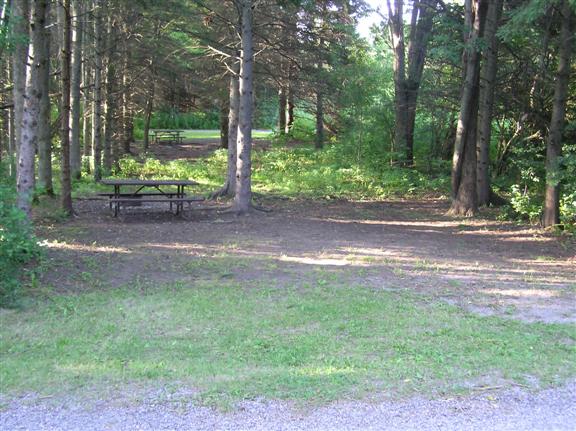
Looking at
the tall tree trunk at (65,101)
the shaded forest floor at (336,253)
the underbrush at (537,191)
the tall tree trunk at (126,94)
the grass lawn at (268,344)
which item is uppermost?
the tall tree trunk at (126,94)

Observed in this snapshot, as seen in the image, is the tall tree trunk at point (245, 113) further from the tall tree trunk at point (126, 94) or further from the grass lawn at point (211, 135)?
the grass lawn at point (211, 135)

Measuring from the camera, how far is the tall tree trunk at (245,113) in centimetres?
1238

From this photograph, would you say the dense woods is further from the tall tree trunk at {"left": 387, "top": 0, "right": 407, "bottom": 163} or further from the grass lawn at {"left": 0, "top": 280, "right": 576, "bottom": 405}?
the grass lawn at {"left": 0, "top": 280, "right": 576, "bottom": 405}

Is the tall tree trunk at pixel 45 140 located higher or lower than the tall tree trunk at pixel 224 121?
lower

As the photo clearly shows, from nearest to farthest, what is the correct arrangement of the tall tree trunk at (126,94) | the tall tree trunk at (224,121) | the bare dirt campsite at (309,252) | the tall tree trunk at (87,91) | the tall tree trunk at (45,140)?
1. the bare dirt campsite at (309,252)
2. the tall tree trunk at (45,140)
3. the tall tree trunk at (87,91)
4. the tall tree trunk at (126,94)
5. the tall tree trunk at (224,121)

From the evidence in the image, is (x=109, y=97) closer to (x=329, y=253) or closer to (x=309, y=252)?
(x=309, y=252)

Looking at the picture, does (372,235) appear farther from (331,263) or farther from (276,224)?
(331,263)

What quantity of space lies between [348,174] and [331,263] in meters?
12.2

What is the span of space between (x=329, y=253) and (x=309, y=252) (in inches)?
13.2

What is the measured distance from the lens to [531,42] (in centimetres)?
1513

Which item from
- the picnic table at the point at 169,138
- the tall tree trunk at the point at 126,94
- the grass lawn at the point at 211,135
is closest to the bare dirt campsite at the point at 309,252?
the tall tree trunk at the point at 126,94

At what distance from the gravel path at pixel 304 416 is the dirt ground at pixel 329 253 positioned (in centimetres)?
248

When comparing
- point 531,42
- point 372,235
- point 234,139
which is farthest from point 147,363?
point 531,42

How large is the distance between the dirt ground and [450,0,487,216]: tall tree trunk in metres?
0.64
